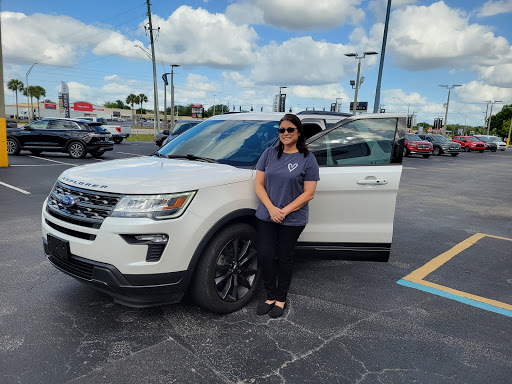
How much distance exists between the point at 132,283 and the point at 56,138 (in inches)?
598

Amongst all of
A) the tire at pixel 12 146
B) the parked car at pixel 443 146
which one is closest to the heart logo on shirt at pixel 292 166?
the tire at pixel 12 146

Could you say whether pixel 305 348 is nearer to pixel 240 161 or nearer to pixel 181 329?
pixel 181 329

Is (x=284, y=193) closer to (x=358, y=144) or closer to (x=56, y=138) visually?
(x=358, y=144)

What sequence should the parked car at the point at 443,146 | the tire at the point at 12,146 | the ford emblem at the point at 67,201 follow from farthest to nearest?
the parked car at the point at 443,146 → the tire at the point at 12,146 → the ford emblem at the point at 67,201

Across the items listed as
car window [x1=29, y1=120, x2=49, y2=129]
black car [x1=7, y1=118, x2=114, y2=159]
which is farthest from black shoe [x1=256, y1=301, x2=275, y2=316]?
car window [x1=29, y1=120, x2=49, y2=129]

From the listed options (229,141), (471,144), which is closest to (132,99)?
(471,144)

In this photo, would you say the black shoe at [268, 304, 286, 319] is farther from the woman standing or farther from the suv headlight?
the suv headlight

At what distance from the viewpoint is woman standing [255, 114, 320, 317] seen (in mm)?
3072

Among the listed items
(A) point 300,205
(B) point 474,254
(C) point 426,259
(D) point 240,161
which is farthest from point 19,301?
(B) point 474,254

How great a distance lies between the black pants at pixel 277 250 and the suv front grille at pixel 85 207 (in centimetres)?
120

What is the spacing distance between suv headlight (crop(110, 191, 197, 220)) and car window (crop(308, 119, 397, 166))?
1.56 m

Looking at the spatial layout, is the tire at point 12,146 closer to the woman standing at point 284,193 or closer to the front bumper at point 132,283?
the front bumper at point 132,283

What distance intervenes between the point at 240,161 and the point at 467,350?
240 cm

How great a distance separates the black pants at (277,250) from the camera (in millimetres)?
3176
